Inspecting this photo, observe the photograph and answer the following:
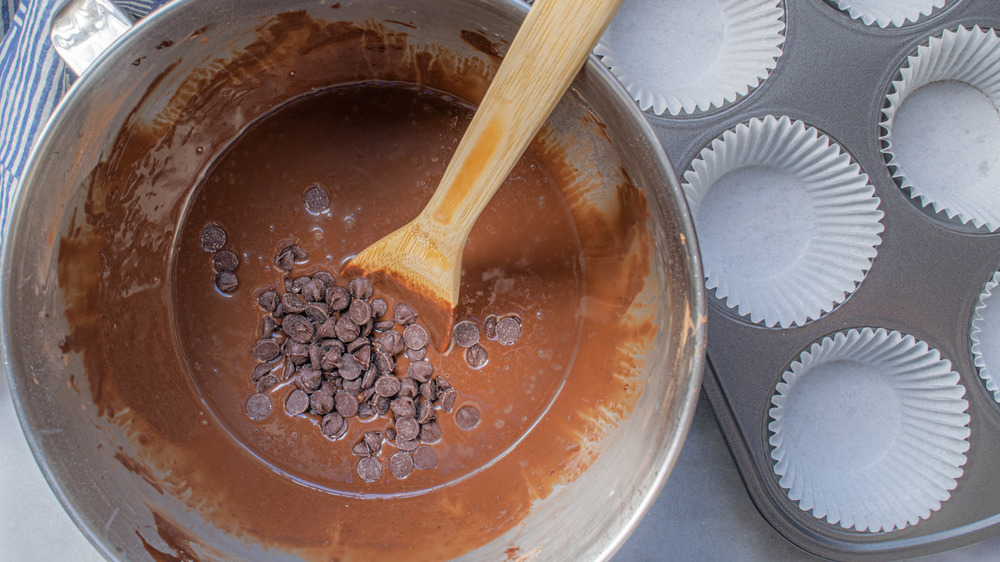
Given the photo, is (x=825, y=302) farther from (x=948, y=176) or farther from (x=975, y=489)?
(x=975, y=489)

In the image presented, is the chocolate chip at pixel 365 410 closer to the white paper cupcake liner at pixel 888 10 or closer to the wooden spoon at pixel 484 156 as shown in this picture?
the wooden spoon at pixel 484 156

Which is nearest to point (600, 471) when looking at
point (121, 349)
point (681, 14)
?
point (121, 349)

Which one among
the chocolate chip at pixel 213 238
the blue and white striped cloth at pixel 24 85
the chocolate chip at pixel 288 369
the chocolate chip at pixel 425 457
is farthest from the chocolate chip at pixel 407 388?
the blue and white striped cloth at pixel 24 85

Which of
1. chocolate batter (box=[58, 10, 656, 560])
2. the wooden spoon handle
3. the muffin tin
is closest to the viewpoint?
the wooden spoon handle

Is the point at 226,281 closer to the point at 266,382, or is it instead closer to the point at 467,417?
the point at 266,382

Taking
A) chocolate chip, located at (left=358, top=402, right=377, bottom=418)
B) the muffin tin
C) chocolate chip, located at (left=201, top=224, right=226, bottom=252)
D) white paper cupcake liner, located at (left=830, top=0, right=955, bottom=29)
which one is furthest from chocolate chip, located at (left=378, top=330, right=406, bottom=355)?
white paper cupcake liner, located at (left=830, top=0, right=955, bottom=29)

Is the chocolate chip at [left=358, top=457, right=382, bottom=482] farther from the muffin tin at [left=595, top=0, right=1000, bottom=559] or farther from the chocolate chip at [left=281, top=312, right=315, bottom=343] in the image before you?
the muffin tin at [left=595, top=0, right=1000, bottom=559]
